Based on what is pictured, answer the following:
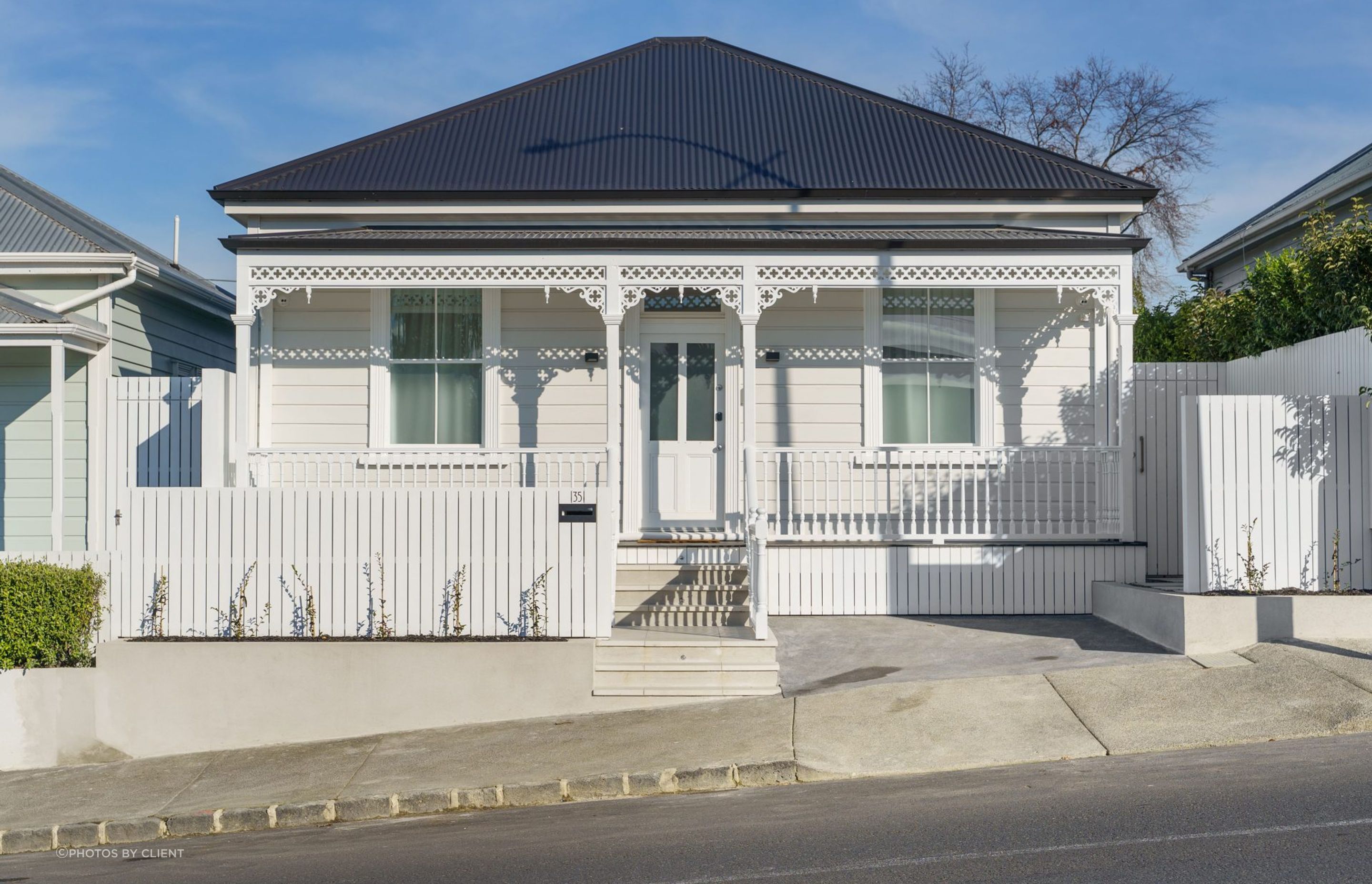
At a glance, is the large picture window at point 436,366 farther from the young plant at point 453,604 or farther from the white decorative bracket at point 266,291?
the young plant at point 453,604

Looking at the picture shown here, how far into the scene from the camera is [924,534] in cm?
1256

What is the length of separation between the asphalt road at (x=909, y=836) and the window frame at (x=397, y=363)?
650 centimetres

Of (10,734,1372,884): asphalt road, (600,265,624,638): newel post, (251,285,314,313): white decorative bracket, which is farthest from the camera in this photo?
(251,285,314,313): white decorative bracket

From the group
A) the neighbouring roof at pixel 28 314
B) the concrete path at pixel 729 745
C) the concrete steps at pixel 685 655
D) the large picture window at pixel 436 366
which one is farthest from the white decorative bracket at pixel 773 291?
the neighbouring roof at pixel 28 314

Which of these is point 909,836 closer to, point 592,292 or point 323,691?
point 323,691

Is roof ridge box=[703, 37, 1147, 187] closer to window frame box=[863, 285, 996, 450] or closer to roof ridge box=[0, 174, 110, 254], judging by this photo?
window frame box=[863, 285, 996, 450]

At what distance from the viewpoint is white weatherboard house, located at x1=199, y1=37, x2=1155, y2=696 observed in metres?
12.5

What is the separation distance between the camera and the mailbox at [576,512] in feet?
33.9

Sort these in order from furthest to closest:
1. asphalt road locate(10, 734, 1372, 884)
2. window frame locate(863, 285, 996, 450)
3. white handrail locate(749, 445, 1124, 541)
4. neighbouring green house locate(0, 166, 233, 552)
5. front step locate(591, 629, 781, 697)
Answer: neighbouring green house locate(0, 166, 233, 552), window frame locate(863, 285, 996, 450), white handrail locate(749, 445, 1124, 541), front step locate(591, 629, 781, 697), asphalt road locate(10, 734, 1372, 884)

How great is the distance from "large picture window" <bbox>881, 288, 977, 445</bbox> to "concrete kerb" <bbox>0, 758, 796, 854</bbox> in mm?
6453

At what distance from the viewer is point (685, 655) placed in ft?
33.4

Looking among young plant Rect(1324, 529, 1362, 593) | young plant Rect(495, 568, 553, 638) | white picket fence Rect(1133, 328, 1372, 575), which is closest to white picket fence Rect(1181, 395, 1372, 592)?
young plant Rect(1324, 529, 1362, 593)

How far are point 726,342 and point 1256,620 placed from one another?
20.2 feet

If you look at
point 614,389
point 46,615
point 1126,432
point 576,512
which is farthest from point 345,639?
point 1126,432
